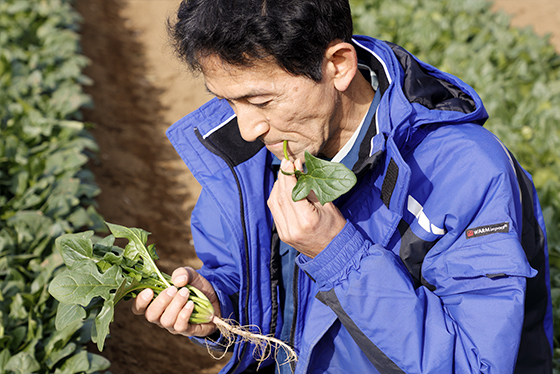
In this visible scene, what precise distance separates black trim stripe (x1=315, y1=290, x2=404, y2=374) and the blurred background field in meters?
1.52

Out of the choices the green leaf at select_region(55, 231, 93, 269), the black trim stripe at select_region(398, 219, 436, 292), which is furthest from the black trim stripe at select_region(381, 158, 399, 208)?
the green leaf at select_region(55, 231, 93, 269)

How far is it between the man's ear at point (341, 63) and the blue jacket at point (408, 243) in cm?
20

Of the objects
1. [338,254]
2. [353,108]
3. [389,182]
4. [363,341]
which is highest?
[353,108]

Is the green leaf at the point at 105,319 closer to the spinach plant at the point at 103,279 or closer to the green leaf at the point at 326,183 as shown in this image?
the spinach plant at the point at 103,279

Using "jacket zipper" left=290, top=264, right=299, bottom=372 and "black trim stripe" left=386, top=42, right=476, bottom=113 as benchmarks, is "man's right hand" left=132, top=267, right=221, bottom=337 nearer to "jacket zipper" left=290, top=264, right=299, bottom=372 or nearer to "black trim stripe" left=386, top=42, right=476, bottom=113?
"jacket zipper" left=290, top=264, right=299, bottom=372

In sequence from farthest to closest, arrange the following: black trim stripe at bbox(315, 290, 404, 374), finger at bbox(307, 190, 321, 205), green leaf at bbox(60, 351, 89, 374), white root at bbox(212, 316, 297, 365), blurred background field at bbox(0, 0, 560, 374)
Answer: blurred background field at bbox(0, 0, 560, 374), green leaf at bbox(60, 351, 89, 374), white root at bbox(212, 316, 297, 365), finger at bbox(307, 190, 321, 205), black trim stripe at bbox(315, 290, 404, 374)

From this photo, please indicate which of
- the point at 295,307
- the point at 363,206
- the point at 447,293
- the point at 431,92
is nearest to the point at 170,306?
the point at 295,307

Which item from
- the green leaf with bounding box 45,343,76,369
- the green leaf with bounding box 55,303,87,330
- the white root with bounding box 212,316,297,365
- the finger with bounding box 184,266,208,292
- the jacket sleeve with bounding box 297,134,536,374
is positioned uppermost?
the jacket sleeve with bounding box 297,134,536,374

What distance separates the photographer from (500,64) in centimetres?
642

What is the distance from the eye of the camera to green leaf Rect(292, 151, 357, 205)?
5.65 ft

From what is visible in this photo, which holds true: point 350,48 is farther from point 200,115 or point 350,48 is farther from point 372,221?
point 200,115

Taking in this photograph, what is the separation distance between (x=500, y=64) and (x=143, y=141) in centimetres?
552

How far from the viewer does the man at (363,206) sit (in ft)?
5.34

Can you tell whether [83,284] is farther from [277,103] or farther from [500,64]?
[500,64]
